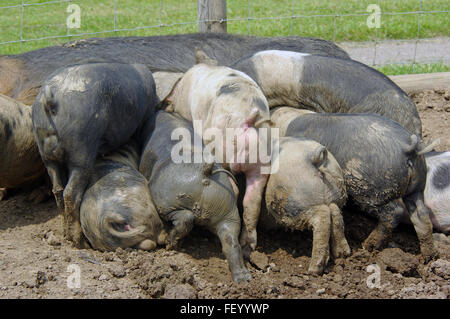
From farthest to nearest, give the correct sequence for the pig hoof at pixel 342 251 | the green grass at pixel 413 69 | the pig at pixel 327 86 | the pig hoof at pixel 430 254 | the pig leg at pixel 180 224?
the green grass at pixel 413 69, the pig at pixel 327 86, the pig hoof at pixel 430 254, the pig hoof at pixel 342 251, the pig leg at pixel 180 224

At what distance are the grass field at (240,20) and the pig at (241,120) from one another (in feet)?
13.7

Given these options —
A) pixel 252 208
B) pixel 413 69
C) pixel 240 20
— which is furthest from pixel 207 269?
pixel 240 20

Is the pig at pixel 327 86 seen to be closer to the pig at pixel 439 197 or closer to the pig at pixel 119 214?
the pig at pixel 439 197

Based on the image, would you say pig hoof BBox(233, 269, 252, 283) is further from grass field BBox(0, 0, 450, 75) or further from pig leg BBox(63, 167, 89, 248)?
grass field BBox(0, 0, 450, 75)

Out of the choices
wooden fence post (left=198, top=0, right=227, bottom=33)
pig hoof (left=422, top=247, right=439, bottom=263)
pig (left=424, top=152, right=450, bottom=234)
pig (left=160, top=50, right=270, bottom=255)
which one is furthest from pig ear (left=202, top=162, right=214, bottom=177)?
wooden fence post (left=198, top=0, right=227, bottom=33)

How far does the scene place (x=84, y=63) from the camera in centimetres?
361

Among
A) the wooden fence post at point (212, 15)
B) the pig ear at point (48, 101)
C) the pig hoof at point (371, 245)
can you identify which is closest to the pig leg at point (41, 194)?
the pig ear at point (48, 101)

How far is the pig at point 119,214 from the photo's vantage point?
10.4 ft

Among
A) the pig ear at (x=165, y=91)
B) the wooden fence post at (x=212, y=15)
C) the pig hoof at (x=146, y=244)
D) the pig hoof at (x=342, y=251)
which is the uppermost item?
the wooden fence post at (x=212, y=15)

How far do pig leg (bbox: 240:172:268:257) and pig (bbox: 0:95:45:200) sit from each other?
1.43 m

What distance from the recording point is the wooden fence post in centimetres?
558

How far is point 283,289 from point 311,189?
55cm

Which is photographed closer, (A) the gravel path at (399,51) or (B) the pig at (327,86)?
(B) the pig at (327,86)

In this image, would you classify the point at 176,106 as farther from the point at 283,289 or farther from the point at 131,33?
the point at 131,33
